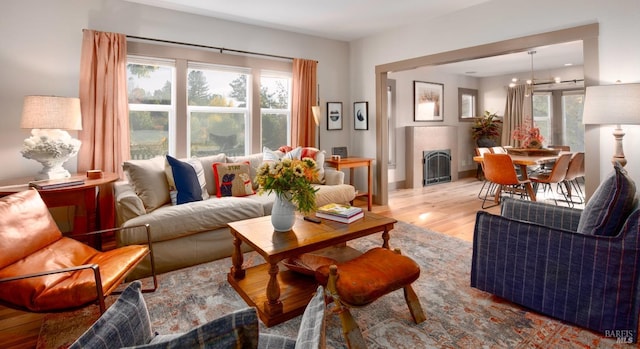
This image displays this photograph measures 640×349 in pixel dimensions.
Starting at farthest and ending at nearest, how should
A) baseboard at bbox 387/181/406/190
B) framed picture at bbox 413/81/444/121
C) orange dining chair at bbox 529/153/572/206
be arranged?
framed picture at bbox 413/81/444/121, baseboard at bbox 387/181/406/190, orange dining chair at bbox 529/153/572/206

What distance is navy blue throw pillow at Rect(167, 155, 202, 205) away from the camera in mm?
3268

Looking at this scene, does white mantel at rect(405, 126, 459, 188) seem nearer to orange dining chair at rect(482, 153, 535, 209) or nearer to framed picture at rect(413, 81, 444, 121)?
framed picture at rect(413, 81, 444, 121)

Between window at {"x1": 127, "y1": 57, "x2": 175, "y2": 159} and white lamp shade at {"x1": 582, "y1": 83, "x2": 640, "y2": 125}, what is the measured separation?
4.19 m

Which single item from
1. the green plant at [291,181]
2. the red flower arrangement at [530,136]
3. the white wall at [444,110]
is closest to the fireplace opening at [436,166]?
the white wall at [444,110]

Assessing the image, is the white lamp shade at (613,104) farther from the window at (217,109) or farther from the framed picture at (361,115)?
the window at (217,109)

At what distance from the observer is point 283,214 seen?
236cm

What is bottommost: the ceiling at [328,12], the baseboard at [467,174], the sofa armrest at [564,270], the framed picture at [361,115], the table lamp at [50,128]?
the sofa armrest at [564,270]

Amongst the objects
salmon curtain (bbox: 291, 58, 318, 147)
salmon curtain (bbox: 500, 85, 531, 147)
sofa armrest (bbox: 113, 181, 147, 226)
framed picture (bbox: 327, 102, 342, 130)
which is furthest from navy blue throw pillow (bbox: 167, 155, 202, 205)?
salmon curtain (bbox: 500, 85, 531, 147)

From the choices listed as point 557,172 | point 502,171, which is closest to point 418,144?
point 502,171

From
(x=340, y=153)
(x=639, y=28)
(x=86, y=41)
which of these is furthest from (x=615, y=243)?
(x=86, y=41)

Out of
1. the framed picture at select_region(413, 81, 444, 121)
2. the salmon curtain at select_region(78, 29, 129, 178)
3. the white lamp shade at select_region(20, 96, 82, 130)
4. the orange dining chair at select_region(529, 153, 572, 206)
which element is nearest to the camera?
the white lamp shade at select_region(20, 96, 82, 130)

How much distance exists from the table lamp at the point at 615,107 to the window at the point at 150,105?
419 centimetres

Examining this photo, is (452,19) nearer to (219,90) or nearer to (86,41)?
(219,90)

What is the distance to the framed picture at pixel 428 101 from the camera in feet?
22.8
